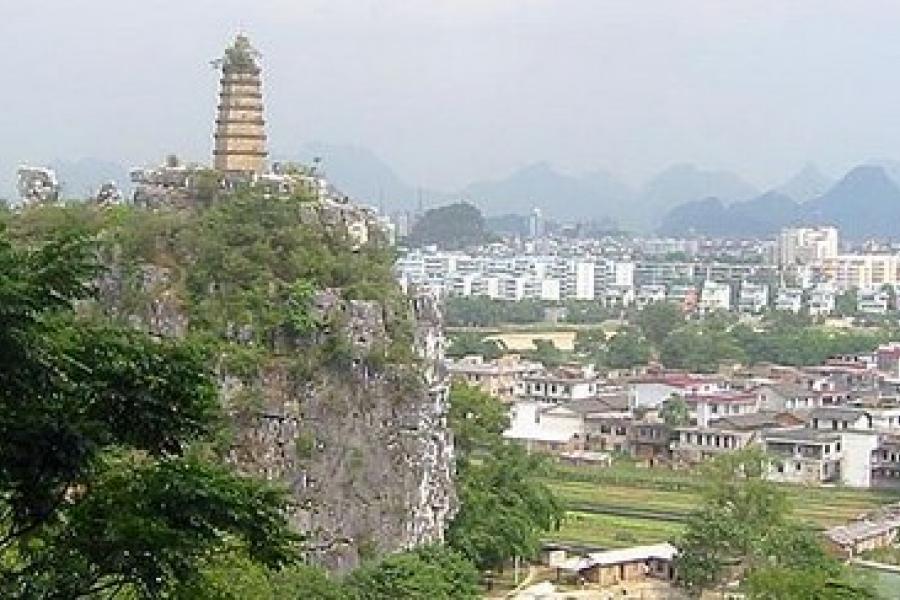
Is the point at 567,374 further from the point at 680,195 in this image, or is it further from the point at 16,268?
the point at 680,195

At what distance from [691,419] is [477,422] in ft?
31.7

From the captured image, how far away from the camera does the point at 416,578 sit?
42.0ft

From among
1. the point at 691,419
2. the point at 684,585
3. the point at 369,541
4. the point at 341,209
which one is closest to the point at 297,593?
the point at 369,541

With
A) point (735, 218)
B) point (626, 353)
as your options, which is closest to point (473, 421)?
point (626, 353)

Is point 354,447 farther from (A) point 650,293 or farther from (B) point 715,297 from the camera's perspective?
(A) point 650,293

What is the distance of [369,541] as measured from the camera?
13.8 meters

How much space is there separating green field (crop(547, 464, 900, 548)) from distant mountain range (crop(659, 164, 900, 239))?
284ft

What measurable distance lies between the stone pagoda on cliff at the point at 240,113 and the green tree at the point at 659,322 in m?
22.4

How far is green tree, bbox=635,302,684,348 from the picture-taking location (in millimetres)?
39656

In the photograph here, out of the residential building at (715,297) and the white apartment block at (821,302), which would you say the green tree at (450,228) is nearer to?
the residential building at (715,297)

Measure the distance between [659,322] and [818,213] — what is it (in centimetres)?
9209

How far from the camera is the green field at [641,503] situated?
20.1 meters

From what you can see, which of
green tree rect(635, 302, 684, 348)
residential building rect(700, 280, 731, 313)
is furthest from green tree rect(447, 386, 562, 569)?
residential building rect(700, 280, 731, 313)

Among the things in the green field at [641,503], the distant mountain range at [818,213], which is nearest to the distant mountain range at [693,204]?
the distant mountain range at [818,213]
